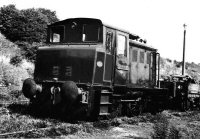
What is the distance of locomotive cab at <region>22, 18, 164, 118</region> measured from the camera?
9969mm

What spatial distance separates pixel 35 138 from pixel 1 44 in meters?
18.6

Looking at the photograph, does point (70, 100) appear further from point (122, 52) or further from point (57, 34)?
point (57, 34)

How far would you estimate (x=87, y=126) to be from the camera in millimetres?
9227

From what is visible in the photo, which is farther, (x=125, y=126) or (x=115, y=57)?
(x=115, y=57)

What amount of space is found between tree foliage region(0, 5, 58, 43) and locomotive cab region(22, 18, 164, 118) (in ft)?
46.5

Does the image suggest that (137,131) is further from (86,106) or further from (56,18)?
(56,18)

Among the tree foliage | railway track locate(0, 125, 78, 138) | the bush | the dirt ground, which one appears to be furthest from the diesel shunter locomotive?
the tree foliage

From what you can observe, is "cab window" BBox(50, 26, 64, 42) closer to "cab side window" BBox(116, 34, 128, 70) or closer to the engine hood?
the engine hood

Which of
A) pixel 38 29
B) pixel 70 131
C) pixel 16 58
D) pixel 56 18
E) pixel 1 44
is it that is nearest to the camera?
pixel 70 131

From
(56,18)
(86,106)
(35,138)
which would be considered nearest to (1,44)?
(56,18)

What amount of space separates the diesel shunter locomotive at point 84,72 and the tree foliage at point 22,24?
46.5 feet

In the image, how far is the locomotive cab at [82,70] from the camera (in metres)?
9.97

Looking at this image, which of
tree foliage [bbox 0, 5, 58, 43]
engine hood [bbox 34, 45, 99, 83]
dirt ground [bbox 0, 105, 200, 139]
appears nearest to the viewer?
dirt ground [bbox 0, 105, 200, 139]

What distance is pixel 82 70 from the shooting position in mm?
10211
